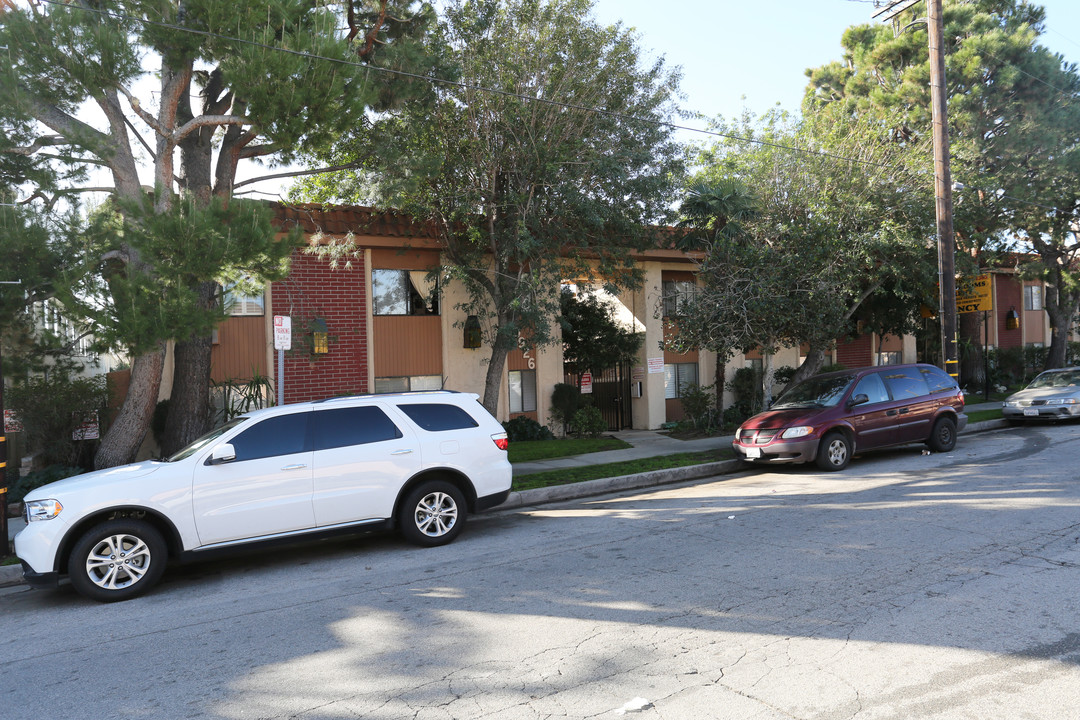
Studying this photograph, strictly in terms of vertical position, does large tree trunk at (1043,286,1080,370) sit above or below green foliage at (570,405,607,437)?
above

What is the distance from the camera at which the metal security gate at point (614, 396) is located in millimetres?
19828

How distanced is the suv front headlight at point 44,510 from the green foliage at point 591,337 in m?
12.8

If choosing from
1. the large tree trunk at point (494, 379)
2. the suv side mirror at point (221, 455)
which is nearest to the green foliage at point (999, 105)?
the large tree trunk at point (494, 379)

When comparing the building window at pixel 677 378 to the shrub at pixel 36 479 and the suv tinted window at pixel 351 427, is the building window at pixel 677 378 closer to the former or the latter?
the suv tinted window at pixel 351 427

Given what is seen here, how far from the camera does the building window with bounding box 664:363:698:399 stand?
21.0 meters

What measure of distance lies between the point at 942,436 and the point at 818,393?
2697 mm

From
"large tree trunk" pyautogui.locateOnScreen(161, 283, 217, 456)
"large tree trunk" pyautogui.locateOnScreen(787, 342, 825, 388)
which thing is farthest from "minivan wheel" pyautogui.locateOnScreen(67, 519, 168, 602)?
"large tree trunk" pyautogui.locateOnScreen(787, 342, 825, 388)

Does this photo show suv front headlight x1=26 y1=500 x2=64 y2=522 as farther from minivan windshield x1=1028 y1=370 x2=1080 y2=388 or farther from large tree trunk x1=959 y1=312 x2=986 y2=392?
large tree trunk x1=959 y1=312 x2=986 y2=392

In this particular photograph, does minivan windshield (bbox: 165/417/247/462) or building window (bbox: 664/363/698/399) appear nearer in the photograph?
minivan windshield (bbox: 165/417/247/462)

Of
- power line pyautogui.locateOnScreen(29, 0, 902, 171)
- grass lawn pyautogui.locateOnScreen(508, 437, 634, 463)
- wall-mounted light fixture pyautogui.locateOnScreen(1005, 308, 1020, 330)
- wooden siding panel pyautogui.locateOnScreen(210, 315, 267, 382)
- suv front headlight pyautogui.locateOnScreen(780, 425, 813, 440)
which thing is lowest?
grass lawn pyautogui.locateOnScreen(508, 437, 634, 463)

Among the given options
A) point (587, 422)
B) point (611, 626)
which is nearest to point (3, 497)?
point (611, 626)

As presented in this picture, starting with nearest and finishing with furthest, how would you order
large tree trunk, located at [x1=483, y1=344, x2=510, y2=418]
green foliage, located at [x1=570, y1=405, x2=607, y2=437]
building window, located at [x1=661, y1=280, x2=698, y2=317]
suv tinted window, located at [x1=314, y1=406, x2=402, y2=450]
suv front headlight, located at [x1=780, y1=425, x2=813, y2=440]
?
suv tinted window, located at [x1=314, y1=406, x2=402, y2=450], suv front headlight, located at [x1=780, y1=425, x2=813, y2=440], large tree trunk, located at [x1=483, y1=344, x2=510, y2=418], green foliage, located at [x1=570, y1=405, x2=607, y2=437], building window, located at [x1=661, y1=280, x2=698, y2=317]

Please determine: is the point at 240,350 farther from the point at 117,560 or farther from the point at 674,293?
the point at 674,293

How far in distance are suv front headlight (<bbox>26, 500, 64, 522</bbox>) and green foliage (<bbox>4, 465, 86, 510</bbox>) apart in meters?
5.05
